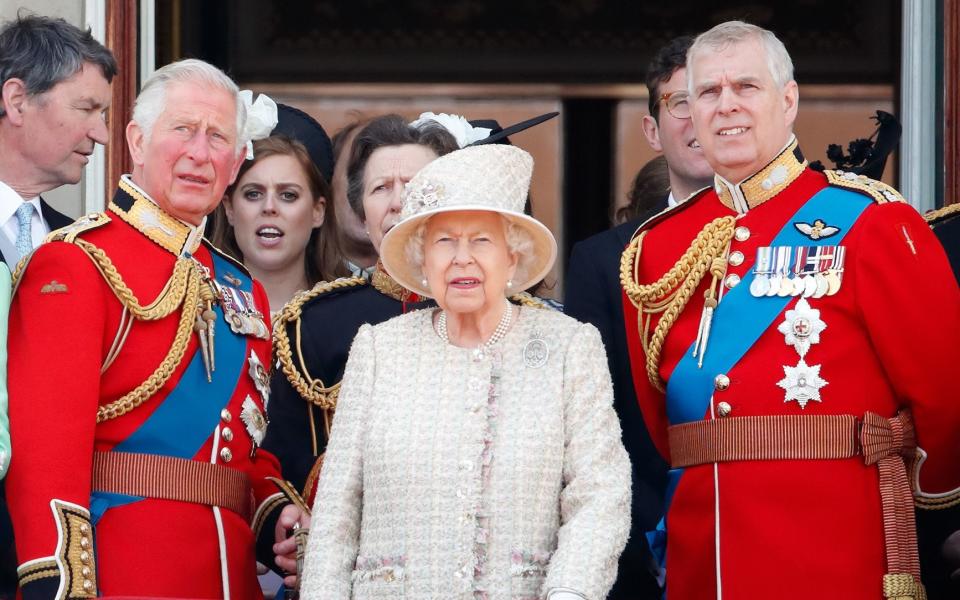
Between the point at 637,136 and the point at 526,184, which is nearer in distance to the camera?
the point at 526,184

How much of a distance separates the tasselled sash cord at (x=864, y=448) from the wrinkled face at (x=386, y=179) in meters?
1.13

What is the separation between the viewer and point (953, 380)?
4.16m

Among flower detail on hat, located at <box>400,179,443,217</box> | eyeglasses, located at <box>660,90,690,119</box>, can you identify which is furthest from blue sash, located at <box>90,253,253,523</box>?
eyeglasses, located at <box>660,90,690,119</box>

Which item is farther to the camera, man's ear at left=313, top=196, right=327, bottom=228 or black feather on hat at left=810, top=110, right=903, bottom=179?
man's ear at left=313, top=196, right=327, bottom=228

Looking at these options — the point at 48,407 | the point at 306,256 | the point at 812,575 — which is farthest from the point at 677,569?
the point at 306,256

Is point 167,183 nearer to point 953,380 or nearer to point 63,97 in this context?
point 63,97

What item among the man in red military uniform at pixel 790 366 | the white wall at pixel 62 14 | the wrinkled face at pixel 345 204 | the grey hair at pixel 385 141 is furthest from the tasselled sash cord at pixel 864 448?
the white wall at pixel 62 14

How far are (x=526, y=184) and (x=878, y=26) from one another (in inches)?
167

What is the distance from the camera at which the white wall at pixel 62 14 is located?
5.63m

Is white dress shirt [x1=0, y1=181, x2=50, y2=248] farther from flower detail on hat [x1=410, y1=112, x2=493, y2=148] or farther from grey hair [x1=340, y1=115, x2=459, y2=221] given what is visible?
flower detail on hat [x1=410, y1=112, x2=493, y2=148]

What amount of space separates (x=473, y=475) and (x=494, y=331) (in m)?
0.33

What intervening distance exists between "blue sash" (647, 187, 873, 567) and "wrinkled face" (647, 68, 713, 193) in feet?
2.81

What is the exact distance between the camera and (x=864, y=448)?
13.4ft

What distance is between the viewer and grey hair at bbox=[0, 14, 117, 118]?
4.91 m
